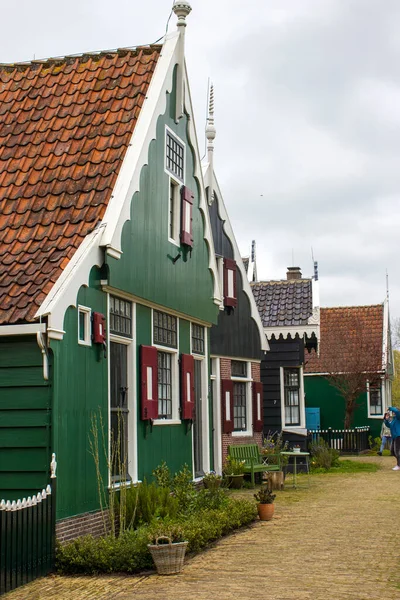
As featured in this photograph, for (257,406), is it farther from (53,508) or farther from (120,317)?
(53,508)

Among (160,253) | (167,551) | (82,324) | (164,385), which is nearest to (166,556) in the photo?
(167,551)

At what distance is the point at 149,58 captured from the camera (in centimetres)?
1408

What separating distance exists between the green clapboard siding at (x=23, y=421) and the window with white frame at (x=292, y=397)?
15.0m

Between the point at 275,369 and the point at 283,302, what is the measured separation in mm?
1975

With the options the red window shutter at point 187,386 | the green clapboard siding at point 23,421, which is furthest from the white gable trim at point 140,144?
the red window shutter at point 187,386

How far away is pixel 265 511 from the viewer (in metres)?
13.3

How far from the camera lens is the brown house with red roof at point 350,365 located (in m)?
34.4

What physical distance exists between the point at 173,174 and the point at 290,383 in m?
11.2

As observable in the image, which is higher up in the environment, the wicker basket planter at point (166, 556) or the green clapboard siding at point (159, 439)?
the green clapboard siding at point (159, 439)

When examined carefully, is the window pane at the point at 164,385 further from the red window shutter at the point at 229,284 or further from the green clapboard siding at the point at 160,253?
the red window shutter at the point at 229,284

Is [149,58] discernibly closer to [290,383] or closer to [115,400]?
[115,400]

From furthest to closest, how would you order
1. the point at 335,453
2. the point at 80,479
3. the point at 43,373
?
the point at 335,453, the point at 80,479, the point at 43,373

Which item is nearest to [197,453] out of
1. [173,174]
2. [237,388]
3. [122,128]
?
[237,388]

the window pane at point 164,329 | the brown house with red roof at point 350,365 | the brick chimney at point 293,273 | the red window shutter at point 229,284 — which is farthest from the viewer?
the brick chimney at point 293,273
